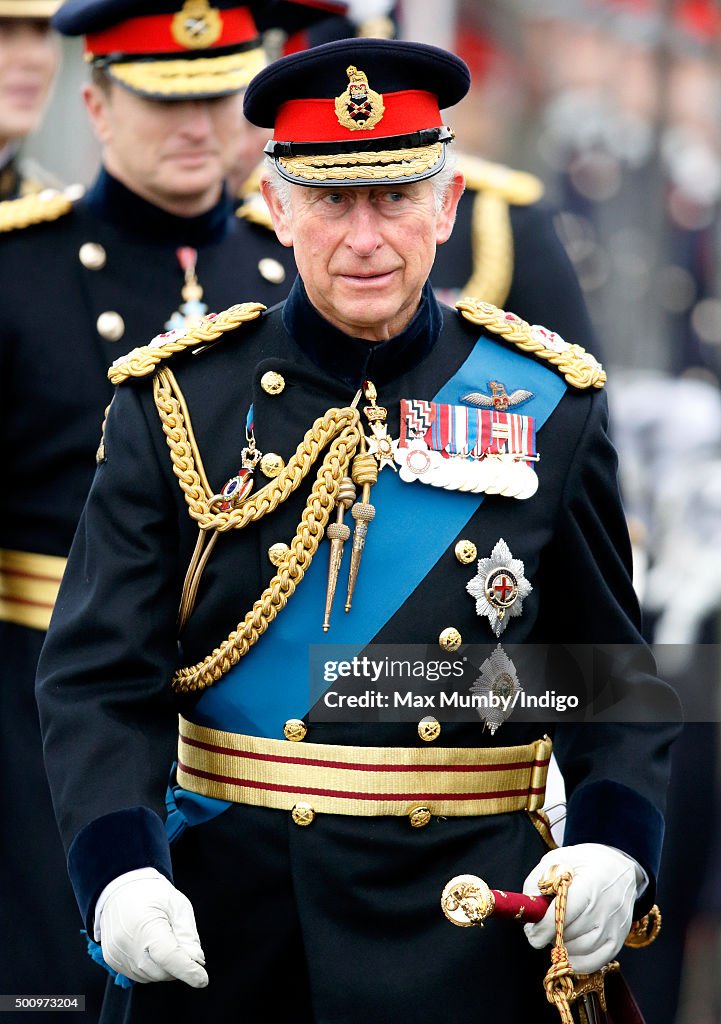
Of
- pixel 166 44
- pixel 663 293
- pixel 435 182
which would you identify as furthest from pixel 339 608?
pixel 663 293

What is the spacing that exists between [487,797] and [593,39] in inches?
340

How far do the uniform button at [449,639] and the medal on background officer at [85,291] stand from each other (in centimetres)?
172

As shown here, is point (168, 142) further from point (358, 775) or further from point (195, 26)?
point (358, 775)

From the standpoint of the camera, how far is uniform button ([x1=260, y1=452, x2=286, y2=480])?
3748 mm

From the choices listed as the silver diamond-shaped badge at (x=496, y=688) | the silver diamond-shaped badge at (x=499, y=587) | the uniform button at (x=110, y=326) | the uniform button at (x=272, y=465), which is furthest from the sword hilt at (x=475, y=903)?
Result: the uniform button at (x=110, y=326)

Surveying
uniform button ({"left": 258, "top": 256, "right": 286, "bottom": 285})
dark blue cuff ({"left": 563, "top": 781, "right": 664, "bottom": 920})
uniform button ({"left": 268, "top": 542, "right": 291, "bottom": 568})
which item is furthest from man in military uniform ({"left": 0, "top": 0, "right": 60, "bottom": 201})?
dark blue cuff ({"left": 563, "top": 781, "right": 664, "bottom": 920})

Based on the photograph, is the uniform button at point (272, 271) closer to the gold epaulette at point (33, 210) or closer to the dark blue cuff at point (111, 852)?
the gold epaulette at point (33, 210)

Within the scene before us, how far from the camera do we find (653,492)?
8383 millimetres

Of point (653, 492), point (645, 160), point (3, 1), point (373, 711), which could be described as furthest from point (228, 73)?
point (645, 160)

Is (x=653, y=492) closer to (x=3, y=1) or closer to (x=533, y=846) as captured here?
(x=3, y=1)

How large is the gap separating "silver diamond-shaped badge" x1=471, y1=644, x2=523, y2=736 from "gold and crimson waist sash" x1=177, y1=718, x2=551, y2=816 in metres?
0.05

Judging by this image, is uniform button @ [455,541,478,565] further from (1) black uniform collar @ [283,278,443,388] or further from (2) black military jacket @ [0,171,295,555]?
(2) black military jacket @ [0,171,295,555]

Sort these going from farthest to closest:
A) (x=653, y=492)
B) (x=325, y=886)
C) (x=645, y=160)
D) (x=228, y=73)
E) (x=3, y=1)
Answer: (x=645, y=160) → (x=653, y=492) → (x=3, y=1) → (x=228, y=73) → (x=325, y=886)

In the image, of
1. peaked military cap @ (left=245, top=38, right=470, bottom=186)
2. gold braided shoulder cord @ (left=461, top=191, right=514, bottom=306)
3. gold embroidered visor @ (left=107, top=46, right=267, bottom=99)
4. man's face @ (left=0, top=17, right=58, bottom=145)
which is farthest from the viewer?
man's face @ (left=0, top=17, right=58, bottom=145)
